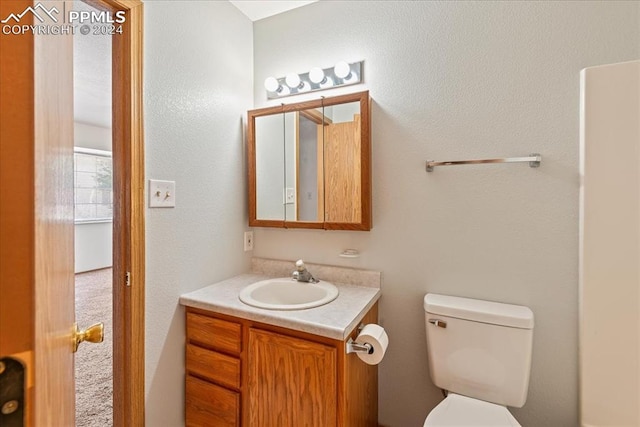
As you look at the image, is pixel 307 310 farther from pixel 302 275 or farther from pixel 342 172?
pixel 342 172

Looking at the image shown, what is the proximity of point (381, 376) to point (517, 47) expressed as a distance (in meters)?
1.74

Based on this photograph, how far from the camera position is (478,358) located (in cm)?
125

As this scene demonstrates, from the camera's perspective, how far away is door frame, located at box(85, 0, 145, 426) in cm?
123

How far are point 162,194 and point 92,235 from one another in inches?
174

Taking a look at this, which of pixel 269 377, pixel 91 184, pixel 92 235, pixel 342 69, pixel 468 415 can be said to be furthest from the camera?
pixel 92 235

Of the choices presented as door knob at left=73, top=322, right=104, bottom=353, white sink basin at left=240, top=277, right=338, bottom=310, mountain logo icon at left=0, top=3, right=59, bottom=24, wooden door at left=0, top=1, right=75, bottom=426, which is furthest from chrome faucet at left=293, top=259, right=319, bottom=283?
mountain logo icon at left=0, top=3, right=59, bottom=24

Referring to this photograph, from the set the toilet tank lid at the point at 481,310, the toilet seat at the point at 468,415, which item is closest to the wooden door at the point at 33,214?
the toilet seat at the point at 468,415

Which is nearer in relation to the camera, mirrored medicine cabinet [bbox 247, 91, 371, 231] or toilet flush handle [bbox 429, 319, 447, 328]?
toilet flush handle [bbox 429, 319, 447, 328]

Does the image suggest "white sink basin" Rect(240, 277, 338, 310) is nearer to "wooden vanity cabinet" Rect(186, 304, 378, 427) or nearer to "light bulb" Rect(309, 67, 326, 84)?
"wooden vanity cabinet" Rect(186, 304, 378, 427)

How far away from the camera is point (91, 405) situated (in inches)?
70.6

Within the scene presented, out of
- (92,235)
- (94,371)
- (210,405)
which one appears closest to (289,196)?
(210,405)

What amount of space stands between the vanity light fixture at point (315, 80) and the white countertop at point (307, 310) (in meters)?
1.15

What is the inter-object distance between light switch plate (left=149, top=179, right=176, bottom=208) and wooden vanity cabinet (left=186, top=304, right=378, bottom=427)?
55 cm

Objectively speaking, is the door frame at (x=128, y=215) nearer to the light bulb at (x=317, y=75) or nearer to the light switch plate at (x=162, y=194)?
the light switch plate at (x=162, y=194)
